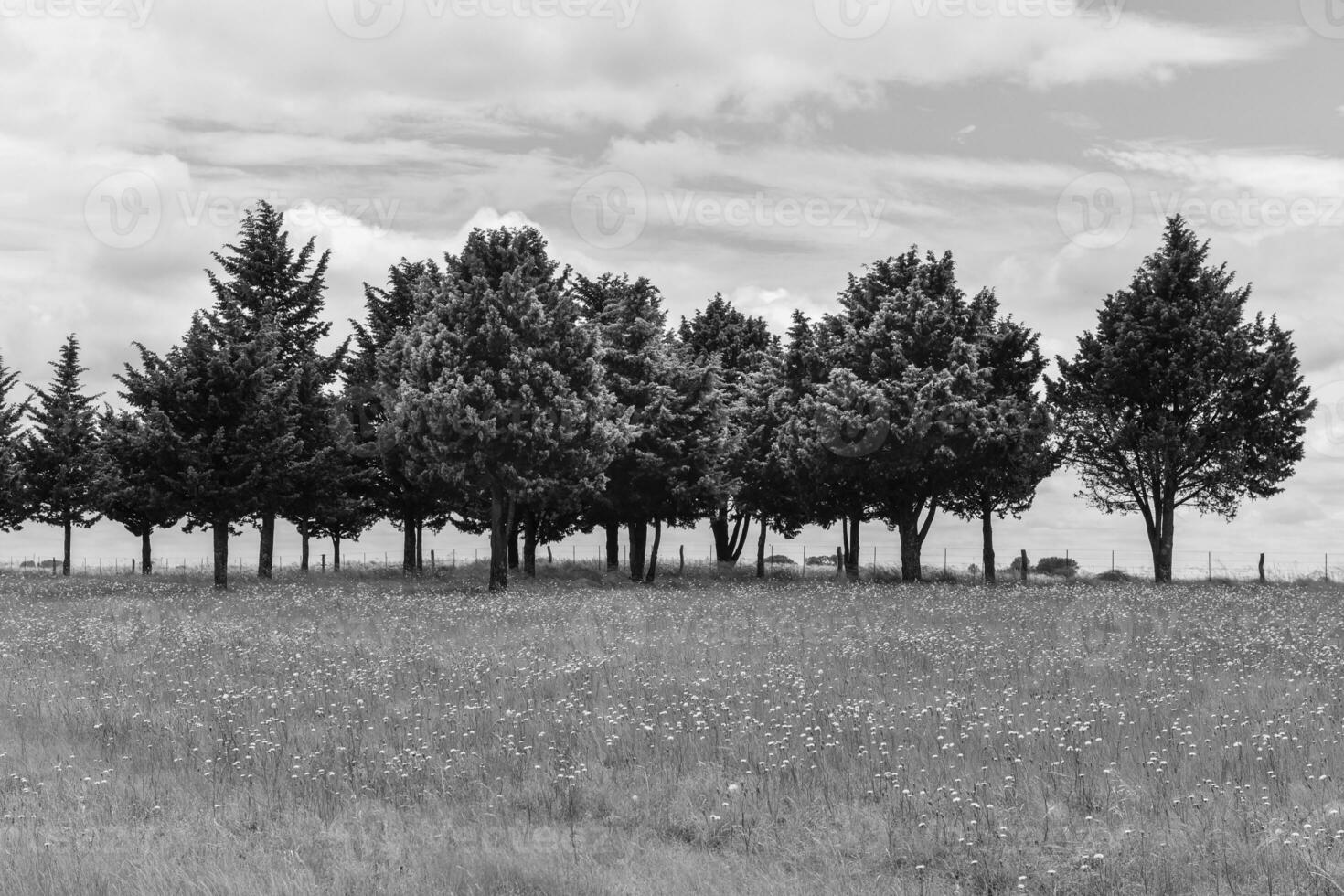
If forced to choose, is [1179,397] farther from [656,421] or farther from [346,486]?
[346,486]

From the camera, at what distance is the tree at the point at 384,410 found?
194 feet

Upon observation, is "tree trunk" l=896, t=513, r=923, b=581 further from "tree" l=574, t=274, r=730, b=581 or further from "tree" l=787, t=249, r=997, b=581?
"tree" l=574, t=274, r=730, b=581

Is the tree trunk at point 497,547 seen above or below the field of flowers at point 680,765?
above

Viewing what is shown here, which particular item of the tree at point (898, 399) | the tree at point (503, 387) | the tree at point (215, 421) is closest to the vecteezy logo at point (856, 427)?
the tree at point (898, 399)

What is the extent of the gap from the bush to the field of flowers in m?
50.0

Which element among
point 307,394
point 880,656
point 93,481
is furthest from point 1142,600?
point 93,481

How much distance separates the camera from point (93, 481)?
60.6 metres

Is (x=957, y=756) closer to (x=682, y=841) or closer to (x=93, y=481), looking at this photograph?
(x=682, y=841)

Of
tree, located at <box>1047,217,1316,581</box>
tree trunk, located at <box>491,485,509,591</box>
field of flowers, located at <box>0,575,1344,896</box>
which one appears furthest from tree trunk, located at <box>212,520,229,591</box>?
tree, located at <box>1047,217,1316,581</box>

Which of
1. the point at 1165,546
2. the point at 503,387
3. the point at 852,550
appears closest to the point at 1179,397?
the point at 1165,546

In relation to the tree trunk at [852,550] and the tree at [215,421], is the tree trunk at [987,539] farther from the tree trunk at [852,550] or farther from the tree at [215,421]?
the tree at [215,421]

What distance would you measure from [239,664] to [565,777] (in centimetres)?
1115

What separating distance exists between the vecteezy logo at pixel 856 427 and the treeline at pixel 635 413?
0.14 metres

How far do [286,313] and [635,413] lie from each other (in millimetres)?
20371
